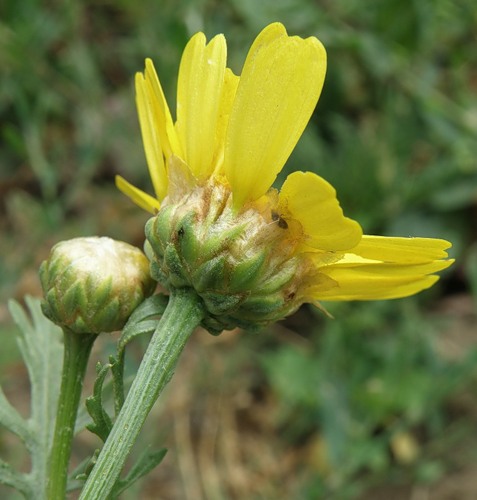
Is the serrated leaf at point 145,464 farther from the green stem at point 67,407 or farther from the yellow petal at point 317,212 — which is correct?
the yellow petal at point 317,212

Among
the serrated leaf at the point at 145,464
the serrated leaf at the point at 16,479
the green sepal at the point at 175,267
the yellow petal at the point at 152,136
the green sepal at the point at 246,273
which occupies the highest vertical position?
the yellow petal at the point at 152,136

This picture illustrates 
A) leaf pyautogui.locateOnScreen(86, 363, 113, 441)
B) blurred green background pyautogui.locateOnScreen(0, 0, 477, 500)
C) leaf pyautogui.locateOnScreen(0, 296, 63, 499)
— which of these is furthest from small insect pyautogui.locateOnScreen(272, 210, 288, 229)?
blurred green background pyautogui.locateOnScreen(0, 0, 477, 500)

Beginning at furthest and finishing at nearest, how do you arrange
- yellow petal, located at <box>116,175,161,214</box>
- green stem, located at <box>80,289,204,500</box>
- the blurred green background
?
the blurred green background
yellow petal, located at <box>116,175,161,214</box>
green stem, located at <box>80,289,204,500</box>

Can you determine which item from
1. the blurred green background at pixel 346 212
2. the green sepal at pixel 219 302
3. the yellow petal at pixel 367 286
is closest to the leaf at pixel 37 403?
the green sepal at pixel 219 302

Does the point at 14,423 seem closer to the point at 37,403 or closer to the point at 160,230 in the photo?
the point at 37,403

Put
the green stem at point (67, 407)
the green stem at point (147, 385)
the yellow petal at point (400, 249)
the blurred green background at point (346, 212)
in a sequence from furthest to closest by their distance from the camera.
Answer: the blurred green background at point (346, 212) < the green stem at point (67, 407) < the yellow petal at point (400, 249) < the green stem at point (147, 385)

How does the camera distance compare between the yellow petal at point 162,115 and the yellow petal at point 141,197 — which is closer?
the yellow petal at point 162,115

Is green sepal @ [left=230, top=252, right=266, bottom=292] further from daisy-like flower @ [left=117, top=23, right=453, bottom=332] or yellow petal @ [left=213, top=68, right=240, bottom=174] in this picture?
yellow petal @ [left=213, top=68, right=240, bottom=174]
